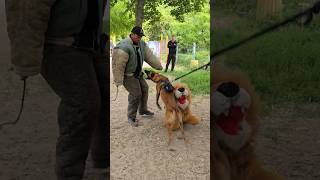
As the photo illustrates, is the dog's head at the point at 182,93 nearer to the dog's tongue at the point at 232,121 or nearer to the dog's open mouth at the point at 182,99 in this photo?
the dog's open mouth at the point at 182,99


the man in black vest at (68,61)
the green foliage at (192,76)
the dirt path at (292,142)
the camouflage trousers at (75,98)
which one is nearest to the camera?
the man in black vest at (68,61)

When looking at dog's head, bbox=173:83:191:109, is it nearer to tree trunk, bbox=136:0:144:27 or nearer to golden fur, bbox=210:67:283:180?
golden fur, bbox=210:67:283:180

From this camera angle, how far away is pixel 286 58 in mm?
2041

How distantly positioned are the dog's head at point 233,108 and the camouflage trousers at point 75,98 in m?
0.42

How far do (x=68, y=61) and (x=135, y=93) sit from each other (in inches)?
12.2

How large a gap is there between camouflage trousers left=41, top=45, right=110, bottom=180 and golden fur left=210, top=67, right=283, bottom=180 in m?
0.43

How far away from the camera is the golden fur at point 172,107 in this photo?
1665 mm

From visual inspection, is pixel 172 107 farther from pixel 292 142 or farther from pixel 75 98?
pixel 292 142

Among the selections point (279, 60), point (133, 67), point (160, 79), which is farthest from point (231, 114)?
point (279, 60)

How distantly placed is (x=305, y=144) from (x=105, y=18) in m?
1.19

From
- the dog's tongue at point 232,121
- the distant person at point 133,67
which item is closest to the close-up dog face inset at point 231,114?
the dog's tongue at point 232,121

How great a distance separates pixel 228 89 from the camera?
1567 millimetres

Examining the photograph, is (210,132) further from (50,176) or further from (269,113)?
(50,176)

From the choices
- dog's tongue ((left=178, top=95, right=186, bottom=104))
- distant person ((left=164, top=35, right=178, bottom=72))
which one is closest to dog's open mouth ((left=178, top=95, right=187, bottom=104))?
dog's tongue ((left=178, top=95, right=186, bottom=104))
